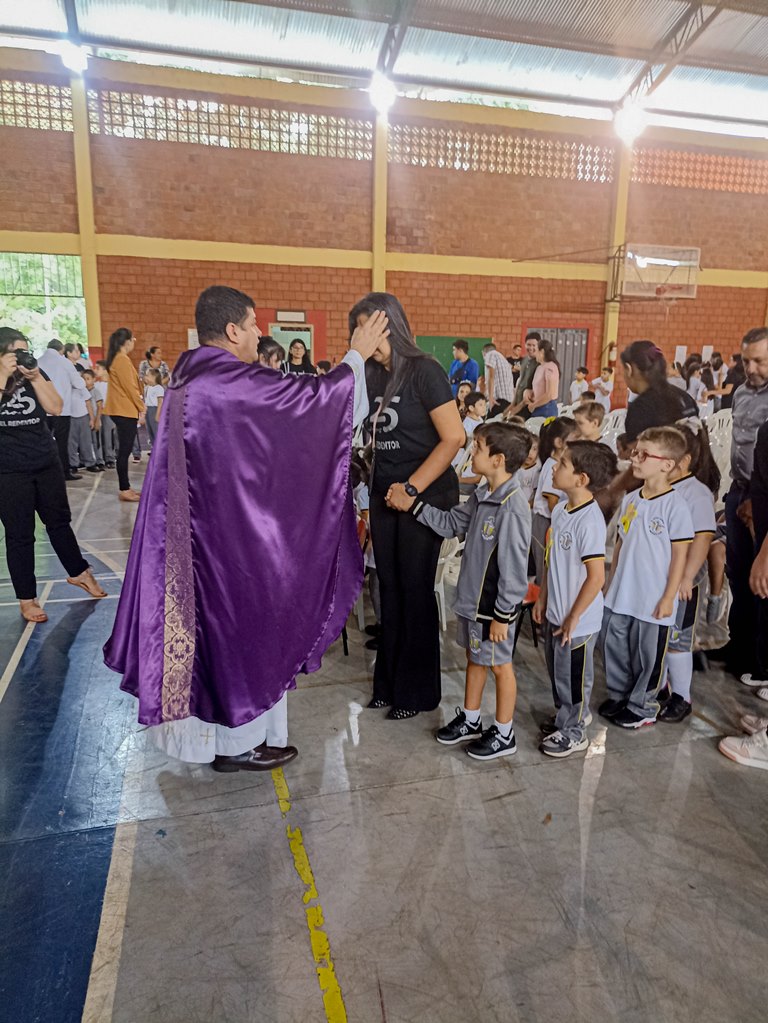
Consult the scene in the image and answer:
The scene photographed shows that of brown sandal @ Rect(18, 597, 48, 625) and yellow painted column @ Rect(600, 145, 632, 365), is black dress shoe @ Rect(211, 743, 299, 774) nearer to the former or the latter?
brown sandal @ Rect(18, 597, 48, 625)

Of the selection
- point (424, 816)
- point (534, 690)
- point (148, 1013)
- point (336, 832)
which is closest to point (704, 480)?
point (534, 690)

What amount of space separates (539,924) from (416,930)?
0.34 m

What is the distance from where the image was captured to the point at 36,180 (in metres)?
11.1

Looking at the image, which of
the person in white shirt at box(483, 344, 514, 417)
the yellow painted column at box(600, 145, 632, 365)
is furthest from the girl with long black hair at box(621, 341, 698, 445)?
the yellow painted column at box(600, 145, 632, 365)

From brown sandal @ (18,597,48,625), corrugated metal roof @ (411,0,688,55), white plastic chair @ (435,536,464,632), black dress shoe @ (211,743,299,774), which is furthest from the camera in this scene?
corrugated metal roof @ (411,0,688,55)

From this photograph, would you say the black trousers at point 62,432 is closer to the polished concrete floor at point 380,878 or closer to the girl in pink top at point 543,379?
the girl in pink top at point 543,379

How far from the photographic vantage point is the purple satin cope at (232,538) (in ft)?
7.52

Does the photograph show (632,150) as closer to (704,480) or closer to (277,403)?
(704,480)

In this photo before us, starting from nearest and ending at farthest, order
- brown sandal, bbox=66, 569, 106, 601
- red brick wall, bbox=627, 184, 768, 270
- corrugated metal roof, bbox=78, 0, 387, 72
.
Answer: brown sandal, bbox=66, 569, 106, 601, corrugated metal roof, bbox=78, 0, 387, 72, red brick wall, bbox=627, 184, 768, 270

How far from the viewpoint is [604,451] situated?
2.67 m

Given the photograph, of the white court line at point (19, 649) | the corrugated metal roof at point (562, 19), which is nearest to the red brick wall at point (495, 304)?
the corrugated metal roof at point (562, 19)

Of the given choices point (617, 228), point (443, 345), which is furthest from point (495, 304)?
point (617, 228)

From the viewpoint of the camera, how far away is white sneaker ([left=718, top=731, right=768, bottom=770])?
8.77 ft

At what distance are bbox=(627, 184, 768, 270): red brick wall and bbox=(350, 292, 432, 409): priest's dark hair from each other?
516 inches
